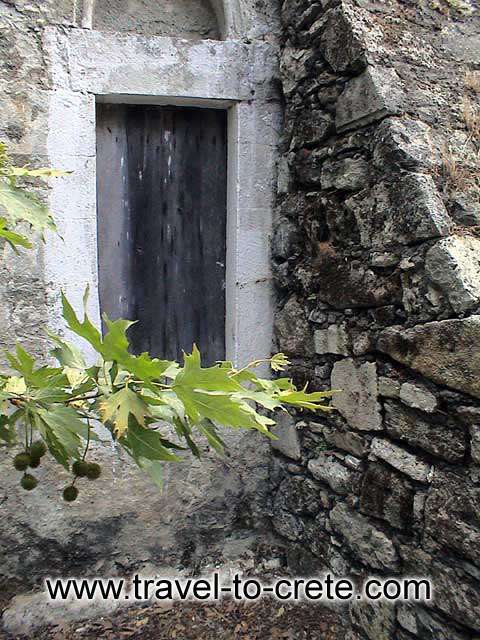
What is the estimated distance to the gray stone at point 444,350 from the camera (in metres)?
1.96

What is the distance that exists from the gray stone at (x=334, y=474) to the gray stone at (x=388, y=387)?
1.33 feet

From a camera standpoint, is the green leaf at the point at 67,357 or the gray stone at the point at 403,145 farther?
the gray stone at the point at 403,145

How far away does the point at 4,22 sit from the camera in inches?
105

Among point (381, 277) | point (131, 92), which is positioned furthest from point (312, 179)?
point (131, 92)

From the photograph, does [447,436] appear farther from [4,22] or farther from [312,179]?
[4,22]

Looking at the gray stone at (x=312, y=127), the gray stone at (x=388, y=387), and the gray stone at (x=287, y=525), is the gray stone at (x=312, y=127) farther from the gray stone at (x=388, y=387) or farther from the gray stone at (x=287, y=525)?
the gray stone at (x=287, y=525)

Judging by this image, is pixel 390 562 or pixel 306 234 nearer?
pixel 390 562

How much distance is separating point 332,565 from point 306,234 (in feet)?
4.90

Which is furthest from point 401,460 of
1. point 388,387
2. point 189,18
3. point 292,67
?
point 189,18

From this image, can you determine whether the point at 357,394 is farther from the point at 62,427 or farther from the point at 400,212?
the point at 62,427

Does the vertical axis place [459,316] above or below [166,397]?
above

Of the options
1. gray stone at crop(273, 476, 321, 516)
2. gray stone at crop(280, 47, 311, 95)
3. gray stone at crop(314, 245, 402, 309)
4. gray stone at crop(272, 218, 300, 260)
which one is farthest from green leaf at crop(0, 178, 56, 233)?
gray stone at crop(273, 476, 321, 516)

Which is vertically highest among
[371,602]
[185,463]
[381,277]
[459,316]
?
[381,277]

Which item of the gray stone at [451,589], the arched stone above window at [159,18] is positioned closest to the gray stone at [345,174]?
the arched stone above window at [159,18]
